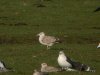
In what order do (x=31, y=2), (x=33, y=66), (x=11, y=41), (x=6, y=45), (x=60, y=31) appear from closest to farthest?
1. (x=33, y=66)
2. (x=6, y=45)
3. (x=11, y=41)
4. (x=60, y=31)
5. (x=31, y=2)

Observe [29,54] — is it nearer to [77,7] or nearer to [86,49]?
[86,49]

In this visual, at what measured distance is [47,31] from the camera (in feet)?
119

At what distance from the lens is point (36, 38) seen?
109 ft

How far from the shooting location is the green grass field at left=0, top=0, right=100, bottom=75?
23781 millimetres

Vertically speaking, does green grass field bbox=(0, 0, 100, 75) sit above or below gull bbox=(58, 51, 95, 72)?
above

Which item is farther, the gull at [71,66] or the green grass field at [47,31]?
the green grass field at [47,31]

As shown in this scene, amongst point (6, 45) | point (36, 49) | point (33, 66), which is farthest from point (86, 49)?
point (33, 66)

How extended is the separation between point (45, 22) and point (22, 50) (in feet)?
47.9

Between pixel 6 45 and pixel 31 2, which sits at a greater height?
pixel 31 2

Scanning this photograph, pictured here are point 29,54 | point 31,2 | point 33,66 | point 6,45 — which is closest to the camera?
point 33,66

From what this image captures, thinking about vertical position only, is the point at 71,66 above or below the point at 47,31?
below

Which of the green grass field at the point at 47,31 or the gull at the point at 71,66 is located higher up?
the green grass field at the point at 47,31

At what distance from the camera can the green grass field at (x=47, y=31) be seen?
78.0 ft

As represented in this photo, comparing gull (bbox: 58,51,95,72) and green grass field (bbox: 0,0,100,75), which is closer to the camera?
gull (bbox: 58,51,95,72)
